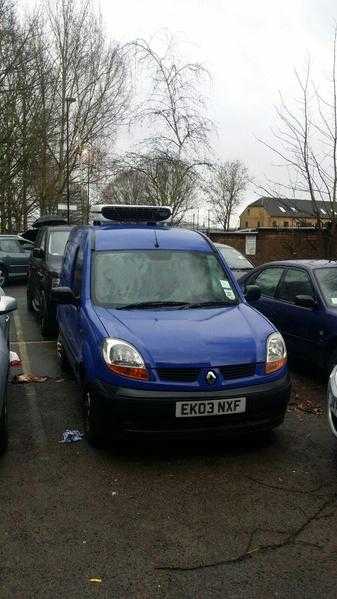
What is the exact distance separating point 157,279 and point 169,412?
165 centimetres

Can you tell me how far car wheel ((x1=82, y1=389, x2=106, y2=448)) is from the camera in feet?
14.7

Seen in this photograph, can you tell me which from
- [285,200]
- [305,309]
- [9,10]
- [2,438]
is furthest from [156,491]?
[9,10]

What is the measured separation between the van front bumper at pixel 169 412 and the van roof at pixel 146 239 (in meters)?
1.85

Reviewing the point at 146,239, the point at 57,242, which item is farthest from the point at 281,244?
the point at 146,239

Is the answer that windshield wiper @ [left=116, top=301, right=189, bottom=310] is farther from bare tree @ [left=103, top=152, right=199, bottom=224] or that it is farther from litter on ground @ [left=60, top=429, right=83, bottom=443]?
bare tree @ [left=103, top=152, right=199, bottom=224]

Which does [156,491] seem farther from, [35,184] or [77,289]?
[35,184]

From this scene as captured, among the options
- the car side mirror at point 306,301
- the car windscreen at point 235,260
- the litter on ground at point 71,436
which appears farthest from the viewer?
the car windscreen at point 235,260

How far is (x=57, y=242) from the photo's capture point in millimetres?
10969

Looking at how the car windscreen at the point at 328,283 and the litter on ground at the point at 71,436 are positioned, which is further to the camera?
the car windscreen at the point at 328,283

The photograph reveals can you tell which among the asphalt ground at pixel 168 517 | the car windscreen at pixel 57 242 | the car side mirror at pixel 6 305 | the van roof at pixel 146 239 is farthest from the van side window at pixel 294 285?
the car windscreen at pixel 57 242

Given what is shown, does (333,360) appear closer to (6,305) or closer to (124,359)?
(124,359)

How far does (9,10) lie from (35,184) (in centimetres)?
1262

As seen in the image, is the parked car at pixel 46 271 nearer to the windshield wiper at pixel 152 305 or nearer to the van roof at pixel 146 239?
the van roof at pixel 146 239

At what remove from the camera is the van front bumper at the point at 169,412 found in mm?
4257
